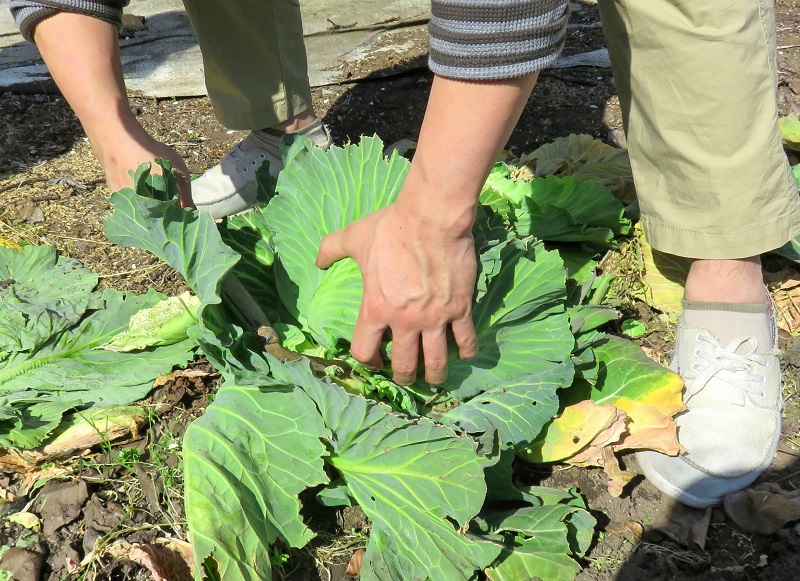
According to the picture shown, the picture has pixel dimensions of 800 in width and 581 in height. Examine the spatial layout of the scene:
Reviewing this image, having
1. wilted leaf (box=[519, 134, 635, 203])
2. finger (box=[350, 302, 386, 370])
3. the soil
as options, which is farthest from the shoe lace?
finger (box=[350, 302, 386, 370])

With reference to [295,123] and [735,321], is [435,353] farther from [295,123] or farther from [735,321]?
[295,123]

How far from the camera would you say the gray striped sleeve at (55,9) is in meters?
1.92

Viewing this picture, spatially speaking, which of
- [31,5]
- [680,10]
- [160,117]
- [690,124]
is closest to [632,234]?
[690,124]

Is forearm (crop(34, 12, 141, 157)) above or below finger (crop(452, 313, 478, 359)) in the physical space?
above

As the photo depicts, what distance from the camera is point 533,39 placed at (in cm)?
140

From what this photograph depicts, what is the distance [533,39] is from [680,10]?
81cm

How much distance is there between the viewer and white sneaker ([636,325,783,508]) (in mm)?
2135

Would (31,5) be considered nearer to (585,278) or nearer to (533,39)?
(533,39)

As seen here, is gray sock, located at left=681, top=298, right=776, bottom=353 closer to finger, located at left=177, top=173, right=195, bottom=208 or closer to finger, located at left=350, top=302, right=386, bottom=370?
finger, located at left=350, top=302, right=386, bottom=370

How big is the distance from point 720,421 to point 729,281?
0.48m

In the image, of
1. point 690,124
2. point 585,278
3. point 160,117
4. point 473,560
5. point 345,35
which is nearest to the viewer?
point 473,560

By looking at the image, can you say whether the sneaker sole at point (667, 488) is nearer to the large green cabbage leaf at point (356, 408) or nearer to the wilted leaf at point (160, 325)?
the large green cabbage leaf at point (356, 408)

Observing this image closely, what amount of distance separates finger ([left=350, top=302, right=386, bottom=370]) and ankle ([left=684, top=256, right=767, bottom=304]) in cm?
122

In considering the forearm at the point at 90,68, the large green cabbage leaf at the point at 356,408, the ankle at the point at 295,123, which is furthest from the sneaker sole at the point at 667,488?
the ankle at the point at 295,123
